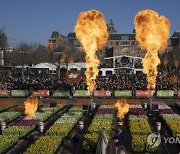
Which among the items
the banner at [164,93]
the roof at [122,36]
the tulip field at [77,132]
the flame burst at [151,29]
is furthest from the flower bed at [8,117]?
the roof at [122,36]

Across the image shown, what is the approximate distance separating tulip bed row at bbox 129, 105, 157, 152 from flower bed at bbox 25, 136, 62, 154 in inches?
209

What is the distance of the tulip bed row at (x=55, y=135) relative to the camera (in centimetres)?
2239

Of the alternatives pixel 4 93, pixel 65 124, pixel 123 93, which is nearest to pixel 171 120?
pixel 65 124

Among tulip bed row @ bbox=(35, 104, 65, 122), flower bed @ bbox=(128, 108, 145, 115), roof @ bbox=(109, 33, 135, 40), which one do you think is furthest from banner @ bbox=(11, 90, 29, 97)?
roof @ bbox=(109, 33, 135, 40)

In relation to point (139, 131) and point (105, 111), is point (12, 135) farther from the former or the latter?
point (105, 111)

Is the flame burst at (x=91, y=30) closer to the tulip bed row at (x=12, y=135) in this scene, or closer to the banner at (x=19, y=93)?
the tulip bed row at (x=12, y=135)

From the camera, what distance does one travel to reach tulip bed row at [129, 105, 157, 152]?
23.4 metres

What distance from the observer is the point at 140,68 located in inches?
4264

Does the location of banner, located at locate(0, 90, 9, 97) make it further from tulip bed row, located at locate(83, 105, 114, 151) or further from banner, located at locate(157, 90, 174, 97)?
banner, located at locate(157, 90, 174, 97)

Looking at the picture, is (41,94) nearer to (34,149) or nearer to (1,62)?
(34,149)

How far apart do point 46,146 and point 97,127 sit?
710 centimetres

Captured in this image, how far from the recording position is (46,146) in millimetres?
22953

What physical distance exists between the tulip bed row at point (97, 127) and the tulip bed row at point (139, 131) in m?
2.07

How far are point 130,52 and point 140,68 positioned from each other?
215 ft
